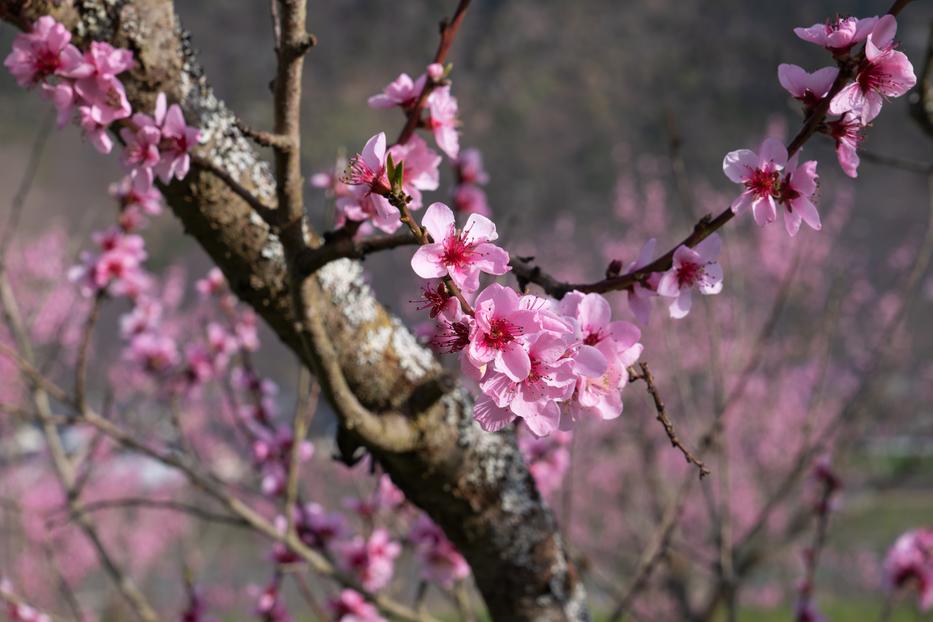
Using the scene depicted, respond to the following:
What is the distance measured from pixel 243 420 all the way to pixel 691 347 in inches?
273

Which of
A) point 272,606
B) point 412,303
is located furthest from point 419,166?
point 272,606

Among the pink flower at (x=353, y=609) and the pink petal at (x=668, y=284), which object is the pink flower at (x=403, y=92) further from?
the pink flower at (x=353, y=609)

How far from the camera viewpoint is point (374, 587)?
194 centimetres

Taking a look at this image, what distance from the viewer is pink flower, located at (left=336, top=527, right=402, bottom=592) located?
193 cm

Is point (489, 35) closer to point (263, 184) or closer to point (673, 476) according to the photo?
point (673, 476)

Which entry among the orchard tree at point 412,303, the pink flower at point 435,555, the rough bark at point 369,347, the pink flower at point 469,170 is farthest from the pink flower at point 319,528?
the pink flower at point 469,170

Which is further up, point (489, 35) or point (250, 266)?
point (489, 35)

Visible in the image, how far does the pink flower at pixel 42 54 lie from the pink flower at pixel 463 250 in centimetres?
62

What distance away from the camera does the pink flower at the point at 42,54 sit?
41.7 inches

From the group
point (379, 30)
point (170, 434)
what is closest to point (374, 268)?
point (379, 30)

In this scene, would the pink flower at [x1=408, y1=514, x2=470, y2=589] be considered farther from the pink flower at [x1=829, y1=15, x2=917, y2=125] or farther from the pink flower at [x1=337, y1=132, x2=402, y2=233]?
the pink flower at [x1=829, y1=15, x2=917, y2=125]

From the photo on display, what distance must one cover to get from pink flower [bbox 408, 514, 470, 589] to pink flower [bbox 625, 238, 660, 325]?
99cm

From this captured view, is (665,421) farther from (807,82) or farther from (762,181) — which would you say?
(807,82)

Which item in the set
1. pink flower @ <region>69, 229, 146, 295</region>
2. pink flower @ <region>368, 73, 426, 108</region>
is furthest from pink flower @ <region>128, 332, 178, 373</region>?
pink flower @ <region>368, 73, 426, 108</region>
